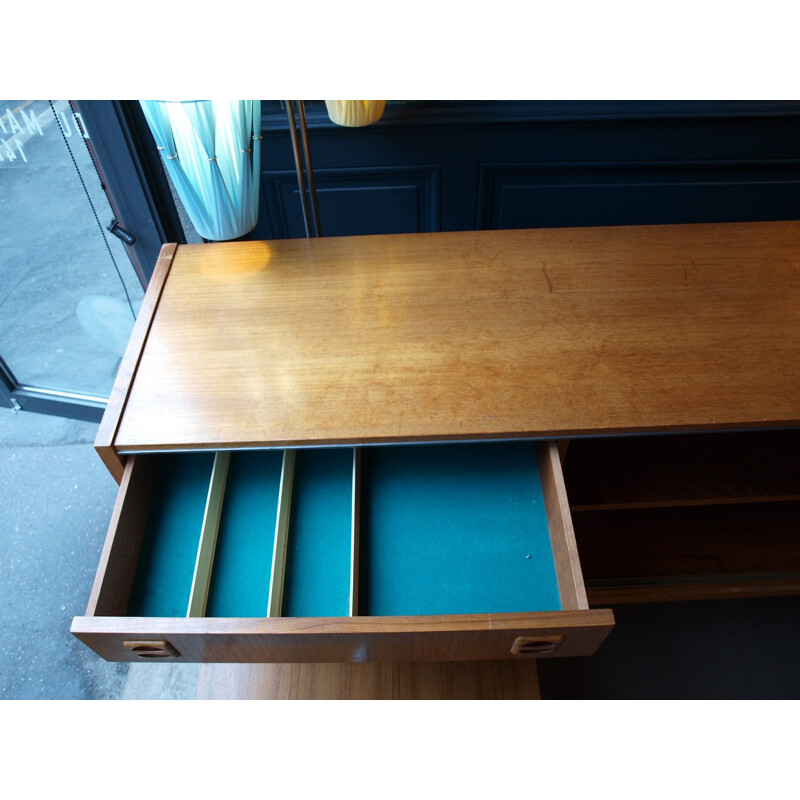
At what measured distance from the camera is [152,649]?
28.2 inches

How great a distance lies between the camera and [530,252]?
101 centimetres

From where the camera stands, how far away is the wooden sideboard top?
78 cm

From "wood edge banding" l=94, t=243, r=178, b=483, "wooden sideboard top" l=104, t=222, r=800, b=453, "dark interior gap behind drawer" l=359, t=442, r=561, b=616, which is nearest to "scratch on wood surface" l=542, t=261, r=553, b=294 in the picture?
"wooden sideboard top" l=104, t=222, r=800, b=453

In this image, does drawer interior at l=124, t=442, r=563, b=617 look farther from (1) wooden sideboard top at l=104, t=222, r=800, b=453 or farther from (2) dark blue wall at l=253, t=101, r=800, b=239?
(2) dark blue wall at l=253, t=101, r=800, b=239

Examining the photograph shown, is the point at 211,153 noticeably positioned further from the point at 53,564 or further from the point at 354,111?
the point at 53,564

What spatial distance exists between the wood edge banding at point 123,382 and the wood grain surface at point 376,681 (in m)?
0.34

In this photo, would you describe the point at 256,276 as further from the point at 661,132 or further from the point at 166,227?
the point at 661,132

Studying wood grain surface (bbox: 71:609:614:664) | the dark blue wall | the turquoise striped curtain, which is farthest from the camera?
the dark blue wall

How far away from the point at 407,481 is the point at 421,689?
0.97ft

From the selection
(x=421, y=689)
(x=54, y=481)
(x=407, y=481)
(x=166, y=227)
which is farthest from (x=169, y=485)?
(x=54, y=481)

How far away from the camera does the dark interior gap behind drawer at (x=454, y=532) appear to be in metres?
0.81

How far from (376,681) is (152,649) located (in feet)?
1.12

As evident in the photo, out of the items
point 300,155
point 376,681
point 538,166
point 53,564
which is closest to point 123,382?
point 300,155

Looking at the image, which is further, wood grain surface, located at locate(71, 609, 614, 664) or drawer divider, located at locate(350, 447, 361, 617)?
drawer divider, located at locate(350, 447, 361, 617)
